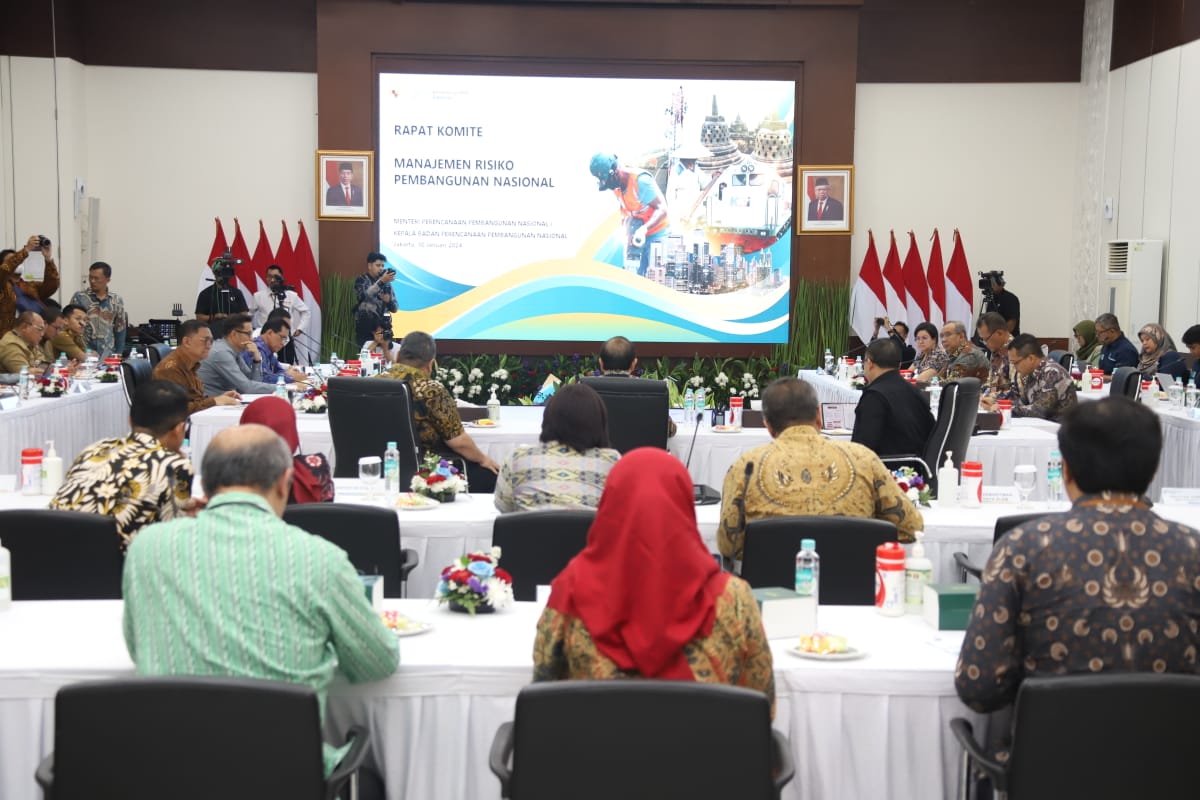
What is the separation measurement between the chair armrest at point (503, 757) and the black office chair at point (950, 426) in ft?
12.3

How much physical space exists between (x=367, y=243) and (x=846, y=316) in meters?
4.71

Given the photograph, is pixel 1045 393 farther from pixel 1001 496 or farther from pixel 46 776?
pixel 46 776

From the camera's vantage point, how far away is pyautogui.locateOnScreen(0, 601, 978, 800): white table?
2775mm

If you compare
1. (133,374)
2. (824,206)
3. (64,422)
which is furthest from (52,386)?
(824,206)

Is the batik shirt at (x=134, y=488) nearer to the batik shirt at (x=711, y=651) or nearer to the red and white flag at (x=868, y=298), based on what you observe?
the batik shirt at (x=711, y=651)

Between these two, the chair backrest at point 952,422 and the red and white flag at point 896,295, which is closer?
the chair backrest at point 952,422

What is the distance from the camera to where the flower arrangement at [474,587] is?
3.16 meters

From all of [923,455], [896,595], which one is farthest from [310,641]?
[923,455]

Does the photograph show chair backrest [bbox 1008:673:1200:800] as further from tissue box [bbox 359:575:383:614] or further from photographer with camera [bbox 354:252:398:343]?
photographer with camera [bbox 354:252:398:343]

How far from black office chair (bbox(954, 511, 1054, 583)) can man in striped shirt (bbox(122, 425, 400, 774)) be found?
191cm

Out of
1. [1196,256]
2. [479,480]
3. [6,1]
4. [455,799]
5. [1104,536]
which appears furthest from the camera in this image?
[6,1]

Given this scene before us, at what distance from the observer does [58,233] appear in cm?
1244

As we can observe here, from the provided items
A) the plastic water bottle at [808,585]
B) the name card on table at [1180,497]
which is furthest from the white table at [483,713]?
the name card on table at [1180,497]

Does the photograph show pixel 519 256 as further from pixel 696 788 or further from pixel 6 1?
pixel 696 788
